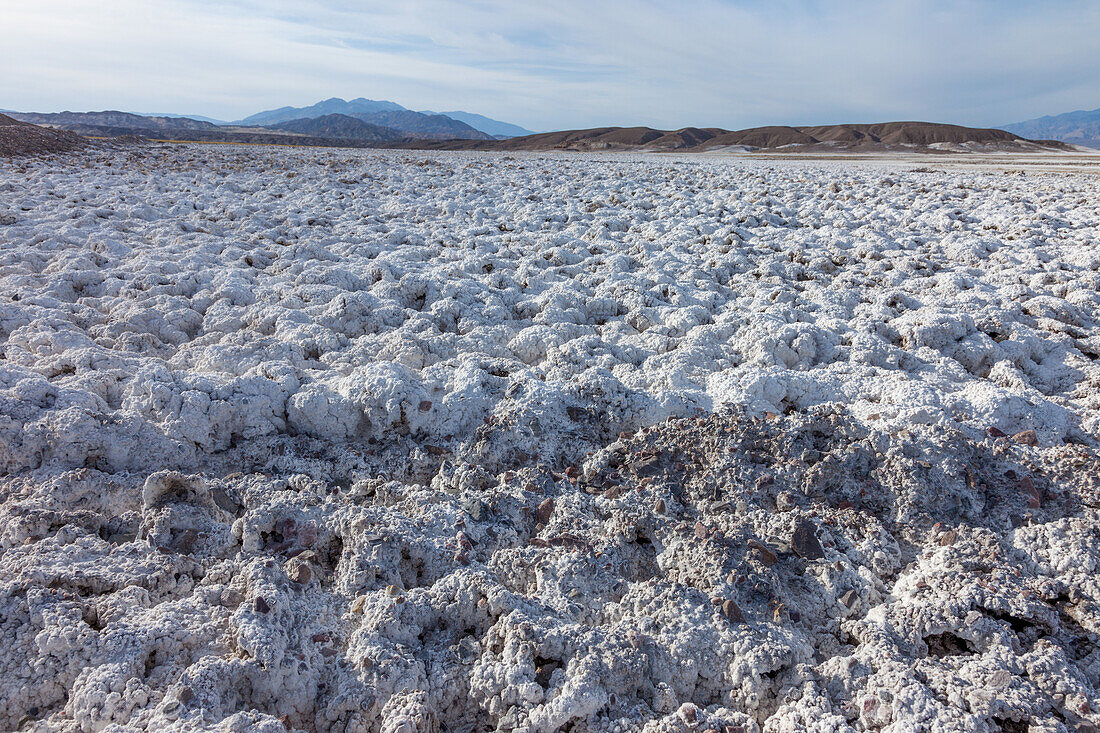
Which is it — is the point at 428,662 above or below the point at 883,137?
below

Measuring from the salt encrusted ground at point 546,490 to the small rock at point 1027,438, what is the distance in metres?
0.02

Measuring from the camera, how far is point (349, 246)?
584 centimetres

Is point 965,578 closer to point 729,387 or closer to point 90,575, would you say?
point 729,387

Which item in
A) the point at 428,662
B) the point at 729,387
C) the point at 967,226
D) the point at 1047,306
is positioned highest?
the point at 967,226

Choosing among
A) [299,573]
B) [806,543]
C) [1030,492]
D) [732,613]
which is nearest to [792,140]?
[1030,492]

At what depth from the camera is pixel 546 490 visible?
2707 millimetres

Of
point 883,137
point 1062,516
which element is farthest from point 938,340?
point 883,137

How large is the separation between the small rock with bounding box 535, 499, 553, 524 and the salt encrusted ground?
0.04 ft

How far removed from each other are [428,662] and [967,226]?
300 inches

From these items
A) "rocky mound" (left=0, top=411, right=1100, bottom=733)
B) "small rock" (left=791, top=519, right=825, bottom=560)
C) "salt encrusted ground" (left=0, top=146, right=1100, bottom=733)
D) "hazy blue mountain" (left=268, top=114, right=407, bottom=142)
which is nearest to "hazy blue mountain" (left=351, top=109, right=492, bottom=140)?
"hazy blue mountain" (left=268, top=114, right=407, bottom=142)

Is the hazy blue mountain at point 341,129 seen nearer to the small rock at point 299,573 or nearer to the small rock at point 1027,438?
the small rock at point 299,573

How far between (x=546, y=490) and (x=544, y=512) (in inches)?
6.4

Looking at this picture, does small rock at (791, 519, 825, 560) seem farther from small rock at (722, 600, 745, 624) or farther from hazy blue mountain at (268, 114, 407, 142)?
hazy blue mountain at (268, 114, 407, 142)

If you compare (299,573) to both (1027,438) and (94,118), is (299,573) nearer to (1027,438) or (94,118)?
(1027,438)
